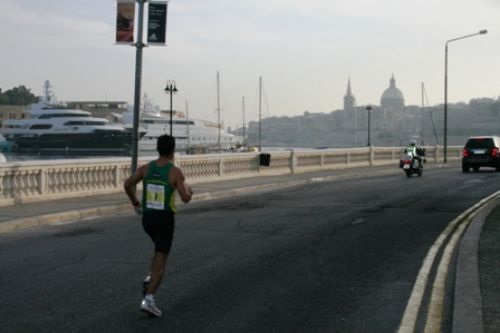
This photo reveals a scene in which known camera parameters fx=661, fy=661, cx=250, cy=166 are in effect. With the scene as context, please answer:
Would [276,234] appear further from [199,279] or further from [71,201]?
[71,201]

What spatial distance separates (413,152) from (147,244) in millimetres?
21960

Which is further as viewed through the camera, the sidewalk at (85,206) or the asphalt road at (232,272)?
the sidewalk at (85,206)

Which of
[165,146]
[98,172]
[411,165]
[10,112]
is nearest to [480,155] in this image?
[411,165]

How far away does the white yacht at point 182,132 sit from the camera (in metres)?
100

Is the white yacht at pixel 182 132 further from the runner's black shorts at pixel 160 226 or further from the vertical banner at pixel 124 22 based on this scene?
the runner's black shorts at pixel 160 226

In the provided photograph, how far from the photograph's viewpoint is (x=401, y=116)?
192 m

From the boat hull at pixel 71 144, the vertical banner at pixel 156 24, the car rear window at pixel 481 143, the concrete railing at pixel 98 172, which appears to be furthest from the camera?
the boat hull at pixel 71 144

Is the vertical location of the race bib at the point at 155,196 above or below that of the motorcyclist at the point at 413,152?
below

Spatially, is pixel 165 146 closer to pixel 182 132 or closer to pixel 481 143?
pixel 481 143

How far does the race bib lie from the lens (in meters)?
6.56

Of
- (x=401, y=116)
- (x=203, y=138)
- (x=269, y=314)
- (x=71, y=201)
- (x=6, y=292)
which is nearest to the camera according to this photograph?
(x=269, y=314)

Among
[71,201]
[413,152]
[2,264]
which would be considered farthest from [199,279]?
[413,152]

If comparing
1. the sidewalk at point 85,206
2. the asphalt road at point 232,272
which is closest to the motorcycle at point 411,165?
the sidewalk at point 85,206

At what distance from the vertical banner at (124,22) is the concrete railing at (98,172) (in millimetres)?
3686
